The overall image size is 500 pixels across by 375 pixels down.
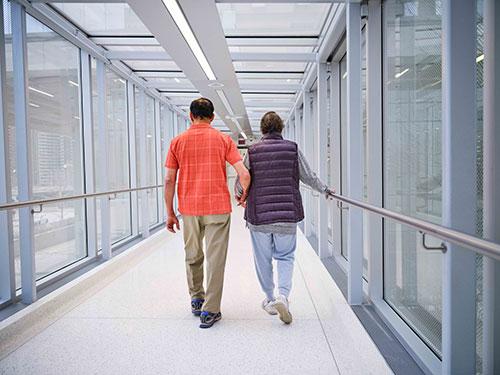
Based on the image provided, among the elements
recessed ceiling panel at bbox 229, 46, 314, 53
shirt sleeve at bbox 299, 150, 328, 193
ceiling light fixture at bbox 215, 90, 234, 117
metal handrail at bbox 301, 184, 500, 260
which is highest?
recessed ceiling panel at bbox 229, 46, 314, 53

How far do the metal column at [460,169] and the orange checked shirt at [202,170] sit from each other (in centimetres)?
148

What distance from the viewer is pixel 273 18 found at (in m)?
3.81

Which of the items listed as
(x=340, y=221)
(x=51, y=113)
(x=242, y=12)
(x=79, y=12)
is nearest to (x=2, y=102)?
(x=51, y=113)

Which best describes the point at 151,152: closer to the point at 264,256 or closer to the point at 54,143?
the point at 54,143

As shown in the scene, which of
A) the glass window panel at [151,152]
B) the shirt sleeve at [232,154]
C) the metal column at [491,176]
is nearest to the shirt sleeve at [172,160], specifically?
the shirt sleeve at [232,154]

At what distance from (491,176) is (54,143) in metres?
3.86

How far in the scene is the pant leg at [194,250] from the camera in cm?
256

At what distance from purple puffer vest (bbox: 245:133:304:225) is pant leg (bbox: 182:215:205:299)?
1.43ft

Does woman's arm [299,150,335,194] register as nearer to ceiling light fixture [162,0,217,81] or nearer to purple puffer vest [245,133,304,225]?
purple puffer vest [245,133,304,225]

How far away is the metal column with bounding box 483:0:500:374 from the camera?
4.37 ft

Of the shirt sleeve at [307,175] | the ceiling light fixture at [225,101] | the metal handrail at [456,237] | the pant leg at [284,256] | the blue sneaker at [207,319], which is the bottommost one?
the blue sneaker at [207,319]

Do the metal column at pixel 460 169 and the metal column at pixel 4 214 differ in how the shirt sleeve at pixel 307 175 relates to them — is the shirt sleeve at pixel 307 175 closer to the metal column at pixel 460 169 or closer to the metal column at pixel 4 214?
the metal column at pixel 460 169

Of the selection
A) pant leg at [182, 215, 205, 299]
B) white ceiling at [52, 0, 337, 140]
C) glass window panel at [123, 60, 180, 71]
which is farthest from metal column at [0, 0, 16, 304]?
glass window panel at [123, 60, 180, 71]

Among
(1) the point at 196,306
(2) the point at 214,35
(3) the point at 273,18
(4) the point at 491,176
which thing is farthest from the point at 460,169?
(3) the point at 273,18
